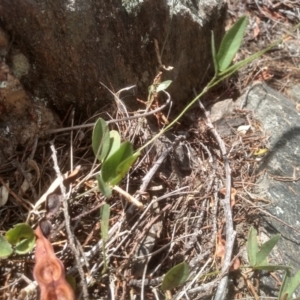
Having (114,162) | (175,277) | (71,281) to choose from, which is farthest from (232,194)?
(71,281)

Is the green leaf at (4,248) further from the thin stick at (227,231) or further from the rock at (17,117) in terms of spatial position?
the thin stick at (227,231)

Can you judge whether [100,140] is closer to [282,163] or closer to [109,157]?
[109,157]

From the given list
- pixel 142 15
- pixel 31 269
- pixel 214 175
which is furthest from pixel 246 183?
pixel 31 269

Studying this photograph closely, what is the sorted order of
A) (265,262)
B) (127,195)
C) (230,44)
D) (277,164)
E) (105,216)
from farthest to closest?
1. (277,164)
2. (230,44)
3. (265,262)
4. (127,195)
5. (105,216)

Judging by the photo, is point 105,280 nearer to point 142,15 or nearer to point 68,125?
point 68,125

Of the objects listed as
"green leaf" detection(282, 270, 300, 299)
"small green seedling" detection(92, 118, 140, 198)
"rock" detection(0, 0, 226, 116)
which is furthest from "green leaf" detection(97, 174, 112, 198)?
"green leaf" detection(282, 270, 300, 299)

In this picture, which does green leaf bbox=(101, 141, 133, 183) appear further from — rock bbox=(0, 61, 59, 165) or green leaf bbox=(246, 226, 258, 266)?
green leaf bbox=(246, 226, 258, 266)
